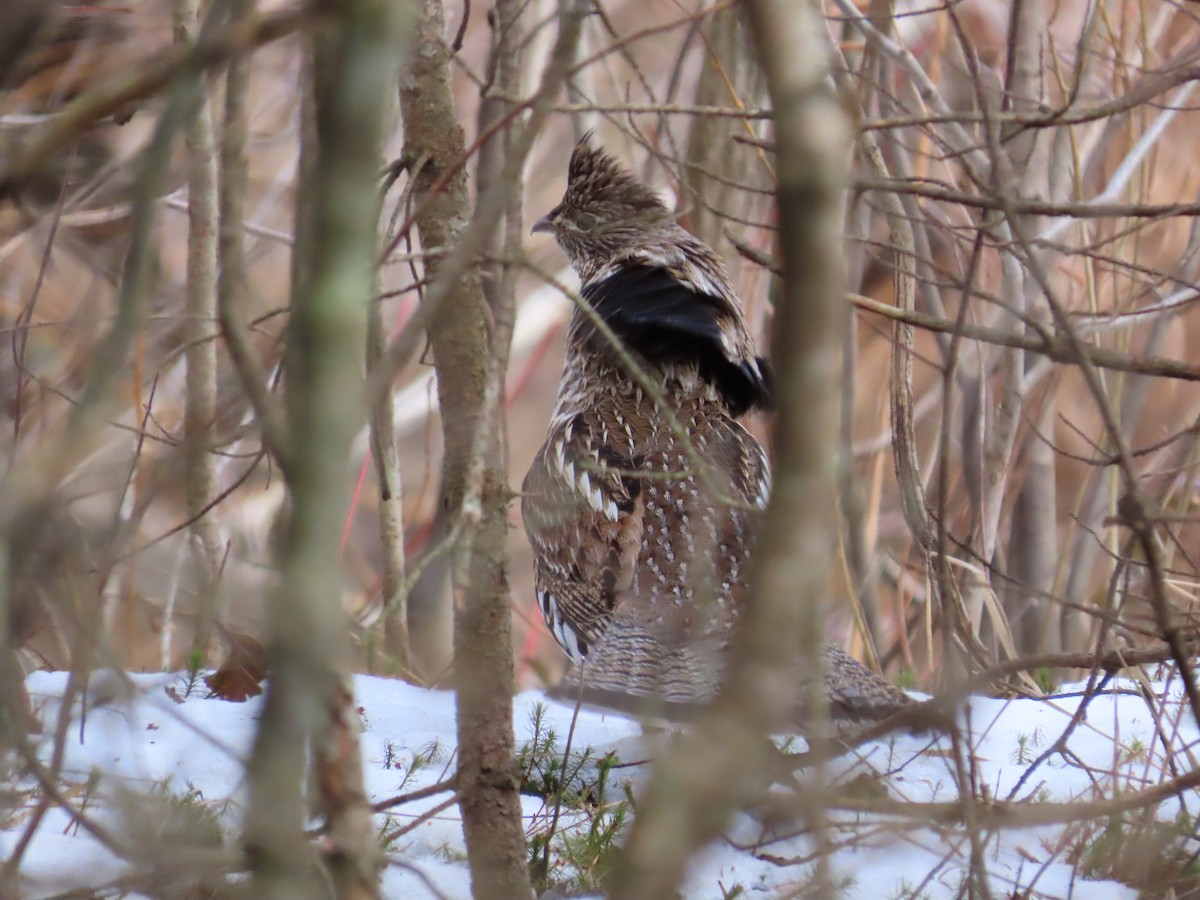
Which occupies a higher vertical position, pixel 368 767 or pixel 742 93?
pixel 742 93

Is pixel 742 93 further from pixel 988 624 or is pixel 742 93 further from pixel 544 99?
pixel 544 99

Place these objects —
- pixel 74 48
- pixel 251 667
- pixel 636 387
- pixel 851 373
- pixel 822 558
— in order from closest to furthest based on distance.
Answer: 1. pixel 822 558
2. pixel 251 667
3. pixel 636 387
4. pixel 851 373
5. pixel 74 48

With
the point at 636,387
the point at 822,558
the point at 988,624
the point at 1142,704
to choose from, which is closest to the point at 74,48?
the point at 636,387

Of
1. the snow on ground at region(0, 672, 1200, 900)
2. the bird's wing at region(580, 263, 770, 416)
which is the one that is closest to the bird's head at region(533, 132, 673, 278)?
the bird's wing at region(580, 263, 770, 416)

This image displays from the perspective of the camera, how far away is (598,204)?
514 cm

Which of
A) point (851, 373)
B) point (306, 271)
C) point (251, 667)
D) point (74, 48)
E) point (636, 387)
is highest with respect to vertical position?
point (74, 48)

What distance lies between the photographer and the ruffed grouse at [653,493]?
3285mm

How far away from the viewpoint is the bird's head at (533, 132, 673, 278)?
5.02 metres

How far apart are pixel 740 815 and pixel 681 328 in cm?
163

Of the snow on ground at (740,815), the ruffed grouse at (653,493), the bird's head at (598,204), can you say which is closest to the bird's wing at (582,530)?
the ruffed grouse at (653,493)

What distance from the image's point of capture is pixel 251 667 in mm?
Answer: 3807

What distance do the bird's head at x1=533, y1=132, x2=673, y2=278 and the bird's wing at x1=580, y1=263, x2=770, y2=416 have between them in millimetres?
588

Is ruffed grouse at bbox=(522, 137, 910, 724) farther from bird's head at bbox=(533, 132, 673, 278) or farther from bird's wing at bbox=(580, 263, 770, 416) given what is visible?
bird's head at bbox=(533, 132, 673, 278)

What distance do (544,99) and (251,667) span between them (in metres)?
2.54
